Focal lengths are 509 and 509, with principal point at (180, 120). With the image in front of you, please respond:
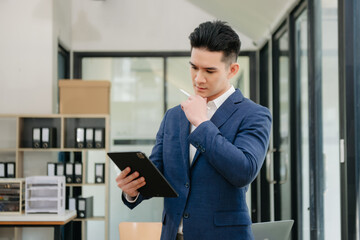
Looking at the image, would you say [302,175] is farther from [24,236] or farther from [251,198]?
[24,236]

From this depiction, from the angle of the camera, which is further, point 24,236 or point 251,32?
point 251,32

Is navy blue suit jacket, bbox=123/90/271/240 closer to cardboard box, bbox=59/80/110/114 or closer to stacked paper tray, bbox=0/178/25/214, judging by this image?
stacked paper tray, bbox=0/178/25/214

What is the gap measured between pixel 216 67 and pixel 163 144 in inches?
10.9

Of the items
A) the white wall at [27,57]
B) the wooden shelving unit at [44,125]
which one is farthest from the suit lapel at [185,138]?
the white wall at [27,57]

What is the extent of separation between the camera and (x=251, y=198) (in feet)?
19.8

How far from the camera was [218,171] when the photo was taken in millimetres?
1333

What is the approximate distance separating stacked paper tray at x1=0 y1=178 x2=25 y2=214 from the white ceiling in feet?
8.55

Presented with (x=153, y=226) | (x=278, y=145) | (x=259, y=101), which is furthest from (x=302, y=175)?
(x=259, y=101)

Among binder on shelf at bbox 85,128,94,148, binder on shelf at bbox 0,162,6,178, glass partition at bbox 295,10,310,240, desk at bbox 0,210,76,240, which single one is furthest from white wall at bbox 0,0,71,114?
glass partition at bbox 295,10,310,240

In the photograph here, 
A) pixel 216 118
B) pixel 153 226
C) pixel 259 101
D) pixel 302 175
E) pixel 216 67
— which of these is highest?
pixel 259 101

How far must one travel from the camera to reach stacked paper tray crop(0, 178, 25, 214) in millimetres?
4020

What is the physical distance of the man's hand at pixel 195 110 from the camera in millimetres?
1361

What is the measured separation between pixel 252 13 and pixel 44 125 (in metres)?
2.34

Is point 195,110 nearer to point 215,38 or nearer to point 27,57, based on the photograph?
point 215,38
